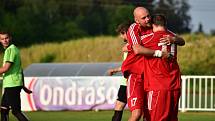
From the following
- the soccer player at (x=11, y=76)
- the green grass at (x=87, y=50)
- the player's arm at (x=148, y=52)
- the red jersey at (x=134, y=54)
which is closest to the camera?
the player's arm at (x=148, y=52)

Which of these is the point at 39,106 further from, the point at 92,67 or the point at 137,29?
the point at 137,29

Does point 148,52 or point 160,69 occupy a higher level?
point 148,52

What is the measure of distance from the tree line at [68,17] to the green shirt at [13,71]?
58.6 m

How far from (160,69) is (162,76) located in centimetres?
9

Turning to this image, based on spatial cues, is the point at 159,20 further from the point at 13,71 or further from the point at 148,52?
the point at 13,71

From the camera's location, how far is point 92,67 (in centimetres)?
2594

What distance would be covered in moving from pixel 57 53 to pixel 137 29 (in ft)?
132

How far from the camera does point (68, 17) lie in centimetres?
9269

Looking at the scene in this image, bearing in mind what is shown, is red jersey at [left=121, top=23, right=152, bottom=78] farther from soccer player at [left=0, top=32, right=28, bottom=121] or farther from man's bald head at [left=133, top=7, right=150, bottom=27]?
soccer player at [left=0, top=32, right=28, bottom=121]

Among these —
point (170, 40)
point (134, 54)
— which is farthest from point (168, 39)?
point (134, 54)

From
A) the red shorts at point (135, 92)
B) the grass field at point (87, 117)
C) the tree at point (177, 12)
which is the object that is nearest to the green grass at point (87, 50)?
the grass field at point (87, 117)

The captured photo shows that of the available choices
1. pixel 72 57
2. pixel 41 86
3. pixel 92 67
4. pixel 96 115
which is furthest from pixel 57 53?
pixel 96 115

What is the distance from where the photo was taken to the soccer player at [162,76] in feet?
30.8

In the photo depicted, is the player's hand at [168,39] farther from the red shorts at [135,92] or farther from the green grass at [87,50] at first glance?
the green grass at [87,50]
